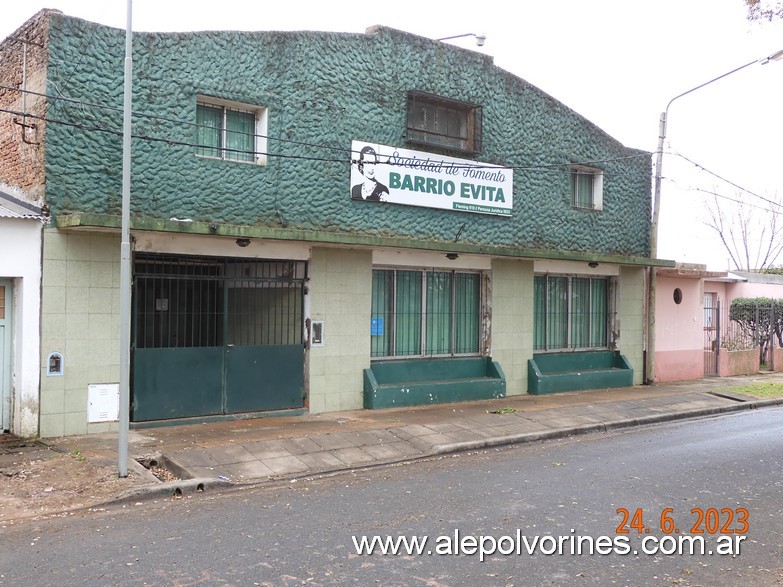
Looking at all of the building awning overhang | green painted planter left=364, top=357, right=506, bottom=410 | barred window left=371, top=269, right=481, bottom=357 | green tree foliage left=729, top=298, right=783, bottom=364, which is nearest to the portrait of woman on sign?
the building awning overhang

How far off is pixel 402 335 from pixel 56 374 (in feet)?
20.5

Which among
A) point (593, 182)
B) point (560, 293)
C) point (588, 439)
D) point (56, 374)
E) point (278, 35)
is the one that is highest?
point (278, 35)

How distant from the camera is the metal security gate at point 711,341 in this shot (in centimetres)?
2013

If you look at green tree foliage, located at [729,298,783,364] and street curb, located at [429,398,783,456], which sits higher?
green tree foliage, located at [729,298,783,364]

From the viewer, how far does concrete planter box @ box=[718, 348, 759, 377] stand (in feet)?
66.9

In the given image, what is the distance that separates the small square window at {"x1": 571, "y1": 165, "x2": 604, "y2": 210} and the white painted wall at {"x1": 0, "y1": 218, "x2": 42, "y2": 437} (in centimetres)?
1152

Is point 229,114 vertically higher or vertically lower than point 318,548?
higher

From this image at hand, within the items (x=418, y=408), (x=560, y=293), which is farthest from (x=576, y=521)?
(x=560, y=293)

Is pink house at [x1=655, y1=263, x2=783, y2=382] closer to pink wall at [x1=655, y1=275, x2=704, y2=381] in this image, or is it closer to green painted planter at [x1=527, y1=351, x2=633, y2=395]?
pink wall at [x1=655, y1=275, x2=704, y2=381]

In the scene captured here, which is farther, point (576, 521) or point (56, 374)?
point (56, 374)

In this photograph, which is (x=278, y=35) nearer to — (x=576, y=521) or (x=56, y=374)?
(x=56, y=374)

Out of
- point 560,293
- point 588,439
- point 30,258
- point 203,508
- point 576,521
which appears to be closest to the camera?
point 576,521

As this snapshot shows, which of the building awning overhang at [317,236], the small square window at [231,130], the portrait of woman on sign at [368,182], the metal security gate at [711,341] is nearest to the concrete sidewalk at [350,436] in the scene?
the building awning overhang at [317,236]

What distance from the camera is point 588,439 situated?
38.1ft
